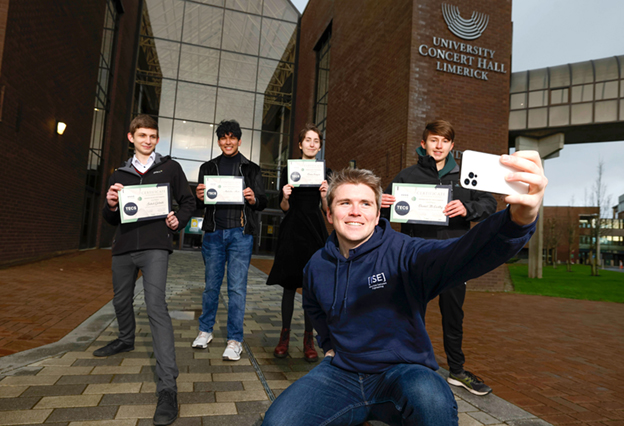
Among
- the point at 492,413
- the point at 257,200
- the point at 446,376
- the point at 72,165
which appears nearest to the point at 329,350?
the point at 492,413

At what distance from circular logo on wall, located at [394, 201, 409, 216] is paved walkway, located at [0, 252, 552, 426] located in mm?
1466

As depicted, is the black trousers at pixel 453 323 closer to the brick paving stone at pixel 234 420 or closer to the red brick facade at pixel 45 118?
the brick paving stone at pixel 234 420

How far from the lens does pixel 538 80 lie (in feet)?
56.1

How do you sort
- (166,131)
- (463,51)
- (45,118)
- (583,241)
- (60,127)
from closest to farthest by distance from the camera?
(45,118), (463,51), (60,127), (166,131), (583,241)

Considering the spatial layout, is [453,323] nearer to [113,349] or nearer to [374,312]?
[374,312]

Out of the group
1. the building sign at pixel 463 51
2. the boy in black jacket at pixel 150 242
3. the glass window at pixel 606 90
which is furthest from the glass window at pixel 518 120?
the boy in black jacket at pixel 150 242

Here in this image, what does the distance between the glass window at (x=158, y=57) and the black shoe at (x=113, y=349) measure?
20.8 metres

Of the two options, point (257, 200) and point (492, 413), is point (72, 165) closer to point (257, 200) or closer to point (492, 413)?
point (257, 200)

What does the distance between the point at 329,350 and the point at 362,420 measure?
372 mm

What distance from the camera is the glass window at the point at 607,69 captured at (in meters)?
16.8

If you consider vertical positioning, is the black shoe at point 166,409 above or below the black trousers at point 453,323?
below

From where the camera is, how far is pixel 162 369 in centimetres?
256

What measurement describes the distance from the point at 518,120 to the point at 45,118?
Result: 17763mm

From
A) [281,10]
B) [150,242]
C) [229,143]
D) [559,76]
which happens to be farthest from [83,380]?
[281,10]
